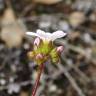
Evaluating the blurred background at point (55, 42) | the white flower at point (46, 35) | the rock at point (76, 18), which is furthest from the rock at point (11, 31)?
the white flower at point (46, 35)

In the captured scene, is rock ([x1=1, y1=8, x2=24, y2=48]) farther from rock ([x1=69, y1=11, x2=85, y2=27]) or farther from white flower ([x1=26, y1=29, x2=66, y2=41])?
white flower ([x1=26, y1=29, x2=66, y2=41])

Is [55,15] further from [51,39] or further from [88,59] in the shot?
[51,39]

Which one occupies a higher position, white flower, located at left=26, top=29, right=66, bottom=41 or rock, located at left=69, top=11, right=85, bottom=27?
white flower, located at left=26, top=29, right=66, bottom=41

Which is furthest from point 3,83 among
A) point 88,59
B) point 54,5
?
point 54,5

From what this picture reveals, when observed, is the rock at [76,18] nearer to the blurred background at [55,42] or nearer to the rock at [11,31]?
the blurred background at [55,42]

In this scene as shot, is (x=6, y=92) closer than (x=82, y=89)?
Yes

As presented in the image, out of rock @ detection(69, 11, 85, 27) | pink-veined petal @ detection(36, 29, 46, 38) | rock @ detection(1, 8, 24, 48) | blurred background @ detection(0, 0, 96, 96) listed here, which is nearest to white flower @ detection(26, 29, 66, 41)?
pink-veined petal @ detection(36, 29, 46, 38)

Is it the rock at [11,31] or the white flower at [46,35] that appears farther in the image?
the rock at [11,31]

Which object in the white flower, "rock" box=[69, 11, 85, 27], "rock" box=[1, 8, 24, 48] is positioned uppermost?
the white flower
